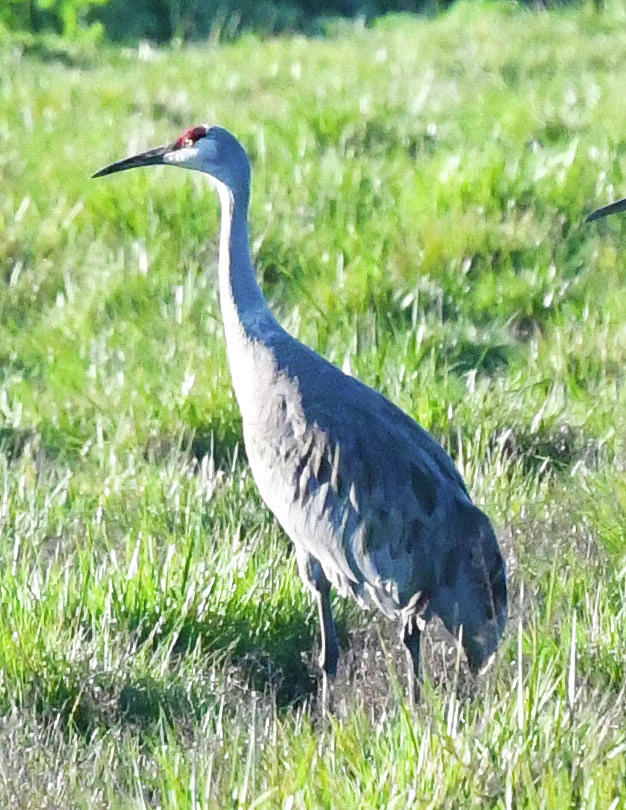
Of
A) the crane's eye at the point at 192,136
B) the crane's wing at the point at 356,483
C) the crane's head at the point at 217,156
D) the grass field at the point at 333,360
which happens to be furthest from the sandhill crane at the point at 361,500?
the crane's eye at the point at 192,136

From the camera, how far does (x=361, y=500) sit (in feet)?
13.2

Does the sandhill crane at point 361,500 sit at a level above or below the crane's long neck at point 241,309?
below

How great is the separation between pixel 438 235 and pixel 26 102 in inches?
119

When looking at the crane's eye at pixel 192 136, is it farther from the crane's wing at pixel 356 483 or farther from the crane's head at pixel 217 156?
the crane's wing at pixel 356 483

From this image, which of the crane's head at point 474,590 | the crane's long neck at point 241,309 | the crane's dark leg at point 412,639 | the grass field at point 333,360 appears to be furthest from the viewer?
the crane's long neck at point 241,309

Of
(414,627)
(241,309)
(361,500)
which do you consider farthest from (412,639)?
(241,309)

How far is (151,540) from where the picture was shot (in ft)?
13.6

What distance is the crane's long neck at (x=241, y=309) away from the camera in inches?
172

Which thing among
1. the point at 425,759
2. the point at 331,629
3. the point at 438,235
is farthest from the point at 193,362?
the point at 425,759

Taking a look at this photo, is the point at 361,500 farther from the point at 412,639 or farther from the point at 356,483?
the point at 412,639

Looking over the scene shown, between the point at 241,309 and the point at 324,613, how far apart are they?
2.91 feet

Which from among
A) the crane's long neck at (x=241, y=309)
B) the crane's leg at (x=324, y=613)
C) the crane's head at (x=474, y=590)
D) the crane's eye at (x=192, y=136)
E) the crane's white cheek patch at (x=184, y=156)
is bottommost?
the crane's leg at (x=324, y=613)

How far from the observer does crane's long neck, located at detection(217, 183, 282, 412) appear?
4379 mm

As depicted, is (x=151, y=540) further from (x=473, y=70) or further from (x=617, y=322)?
(x=473, y=70)
